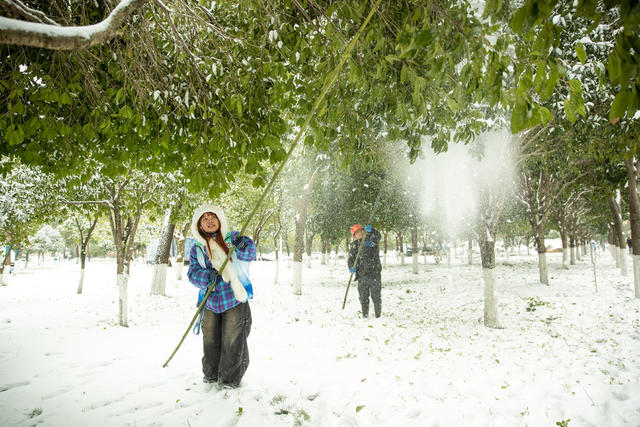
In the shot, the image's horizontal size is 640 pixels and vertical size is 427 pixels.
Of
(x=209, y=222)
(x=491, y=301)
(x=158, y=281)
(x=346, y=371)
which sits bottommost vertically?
(x=346, y=371)

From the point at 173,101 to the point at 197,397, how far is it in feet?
11.6

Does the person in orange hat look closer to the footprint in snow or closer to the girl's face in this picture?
the girl's face

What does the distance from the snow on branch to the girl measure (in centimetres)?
197

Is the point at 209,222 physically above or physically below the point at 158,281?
above

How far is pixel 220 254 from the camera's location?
3.74 meters

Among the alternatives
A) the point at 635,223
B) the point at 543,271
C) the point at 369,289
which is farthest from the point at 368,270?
the point at 543,271

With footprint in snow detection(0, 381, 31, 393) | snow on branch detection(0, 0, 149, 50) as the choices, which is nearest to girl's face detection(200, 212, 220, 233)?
snow on branch detection(0, 0, 149, 50)

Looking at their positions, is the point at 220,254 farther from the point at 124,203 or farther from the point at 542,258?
the point at 542,258

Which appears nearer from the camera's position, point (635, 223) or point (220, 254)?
point (220, 254)

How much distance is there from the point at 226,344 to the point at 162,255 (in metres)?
9.27

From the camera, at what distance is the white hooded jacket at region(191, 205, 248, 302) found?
12.0ft

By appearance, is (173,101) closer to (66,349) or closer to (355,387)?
(355,387)

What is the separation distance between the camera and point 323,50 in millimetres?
3641

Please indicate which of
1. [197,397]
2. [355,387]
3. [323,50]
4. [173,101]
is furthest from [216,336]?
[323,50]
